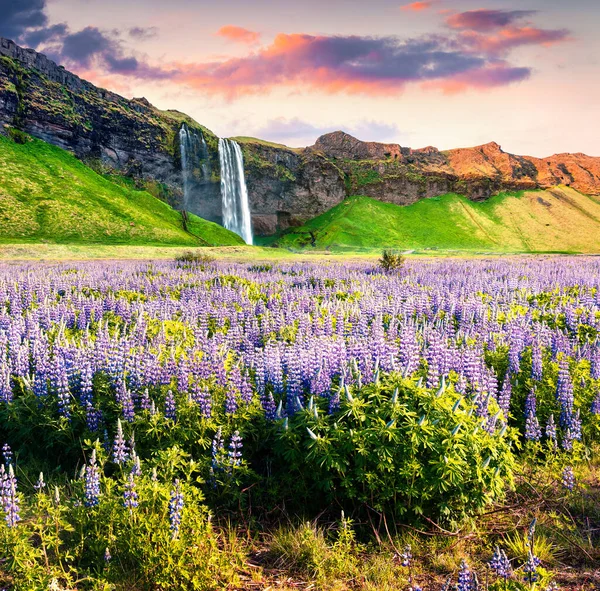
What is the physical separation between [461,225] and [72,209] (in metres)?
115

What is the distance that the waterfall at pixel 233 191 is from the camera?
127 meters

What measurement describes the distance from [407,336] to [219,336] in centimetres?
290

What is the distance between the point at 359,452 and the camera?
12.4 ft

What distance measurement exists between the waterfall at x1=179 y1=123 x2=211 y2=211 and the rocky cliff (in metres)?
0.62

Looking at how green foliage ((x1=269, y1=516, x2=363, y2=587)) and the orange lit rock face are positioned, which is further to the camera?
the orange lit rock face

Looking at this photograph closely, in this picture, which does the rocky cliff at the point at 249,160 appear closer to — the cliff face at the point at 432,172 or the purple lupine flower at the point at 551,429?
the cliff face at the point at 432,172

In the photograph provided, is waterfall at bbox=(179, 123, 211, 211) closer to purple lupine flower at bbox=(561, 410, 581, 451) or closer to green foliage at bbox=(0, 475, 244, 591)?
purple lupine flower at bbox=(561, 410, 581, 451)

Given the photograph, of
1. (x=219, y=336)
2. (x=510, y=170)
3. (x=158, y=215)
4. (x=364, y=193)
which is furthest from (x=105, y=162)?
(x=510, y=170)

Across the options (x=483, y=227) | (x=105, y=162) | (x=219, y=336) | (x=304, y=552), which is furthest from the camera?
(x=483, y=227)

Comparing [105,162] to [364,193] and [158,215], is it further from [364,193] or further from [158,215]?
[364,193]

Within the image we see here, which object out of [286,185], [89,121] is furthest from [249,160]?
[89,121]

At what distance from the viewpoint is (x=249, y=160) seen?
5689 inches

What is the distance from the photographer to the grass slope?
7319cm

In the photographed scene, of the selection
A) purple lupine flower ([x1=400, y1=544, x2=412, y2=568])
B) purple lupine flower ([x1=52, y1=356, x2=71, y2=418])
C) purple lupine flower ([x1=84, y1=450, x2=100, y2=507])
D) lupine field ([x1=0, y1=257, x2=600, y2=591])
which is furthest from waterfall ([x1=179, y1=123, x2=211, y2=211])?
purple lupine flower ([x1=400, y1=544, x2=412, y2=568])
